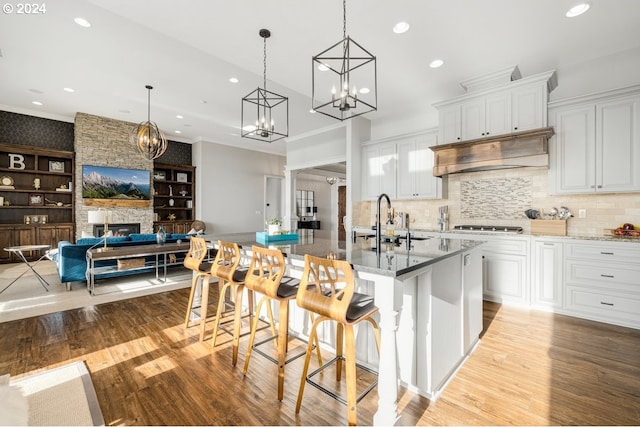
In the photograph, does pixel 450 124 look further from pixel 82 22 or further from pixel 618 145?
pixel 82 22

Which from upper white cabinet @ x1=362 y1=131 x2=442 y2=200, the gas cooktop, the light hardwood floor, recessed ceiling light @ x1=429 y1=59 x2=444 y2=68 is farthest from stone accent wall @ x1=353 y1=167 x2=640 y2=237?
recessed ceiling light @ x1=429 y1=59 x2=444 y2=68

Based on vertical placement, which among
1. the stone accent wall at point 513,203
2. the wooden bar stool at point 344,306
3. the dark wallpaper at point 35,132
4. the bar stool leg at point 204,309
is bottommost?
the bar stool leg at point 204,309

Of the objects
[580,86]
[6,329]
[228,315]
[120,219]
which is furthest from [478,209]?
[120,219]

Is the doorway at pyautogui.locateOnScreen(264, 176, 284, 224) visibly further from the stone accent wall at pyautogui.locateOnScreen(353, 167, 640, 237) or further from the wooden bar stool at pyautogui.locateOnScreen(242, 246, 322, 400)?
the wooden bar stool at pyautogui.locateOnScreen(242, 246, 322, 400)

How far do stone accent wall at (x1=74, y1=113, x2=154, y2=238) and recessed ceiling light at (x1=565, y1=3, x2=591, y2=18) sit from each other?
8.46 metres

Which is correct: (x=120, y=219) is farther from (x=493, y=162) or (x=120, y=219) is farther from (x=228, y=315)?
(x=493, y=162)

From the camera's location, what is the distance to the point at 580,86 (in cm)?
381

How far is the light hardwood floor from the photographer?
5.62 ft

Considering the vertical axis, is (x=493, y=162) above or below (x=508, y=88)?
below

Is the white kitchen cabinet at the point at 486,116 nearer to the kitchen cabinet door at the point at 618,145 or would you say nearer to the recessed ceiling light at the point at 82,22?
the kitchen cabinet door at the point at 618,145

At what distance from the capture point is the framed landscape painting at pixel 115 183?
6656 mm

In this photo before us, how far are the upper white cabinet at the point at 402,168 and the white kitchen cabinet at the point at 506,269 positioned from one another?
136 centimetres

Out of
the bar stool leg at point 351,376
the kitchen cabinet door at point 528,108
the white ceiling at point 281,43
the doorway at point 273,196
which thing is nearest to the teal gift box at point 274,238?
the bar stool leg at point 351,376

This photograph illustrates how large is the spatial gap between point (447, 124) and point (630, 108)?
196 centimetres
